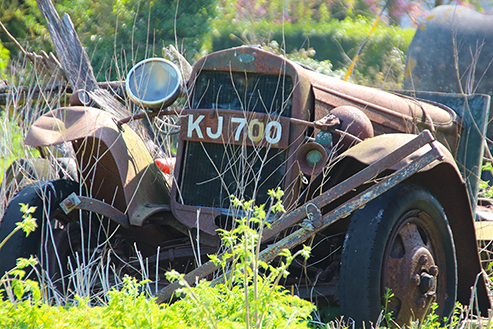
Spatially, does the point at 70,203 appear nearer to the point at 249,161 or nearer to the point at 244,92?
the point at 249,161

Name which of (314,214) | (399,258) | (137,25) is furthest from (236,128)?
(137,25)

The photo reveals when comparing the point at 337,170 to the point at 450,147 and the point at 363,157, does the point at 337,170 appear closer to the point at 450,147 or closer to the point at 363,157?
the point at 363,157

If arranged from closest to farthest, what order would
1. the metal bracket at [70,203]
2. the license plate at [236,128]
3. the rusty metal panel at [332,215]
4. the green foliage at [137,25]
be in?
1. the rusty metal panel at [332,215]
2. the metal bracket at [70,203]
3. the license plate at [236,128]
4. the green foliage at [137,25]

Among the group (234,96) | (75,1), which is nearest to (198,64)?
(234,96)

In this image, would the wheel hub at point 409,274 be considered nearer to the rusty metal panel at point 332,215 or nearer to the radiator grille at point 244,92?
the rusty metal panel at point 332,215

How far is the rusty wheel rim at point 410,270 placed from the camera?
8.55 ft

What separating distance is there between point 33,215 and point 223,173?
115cm

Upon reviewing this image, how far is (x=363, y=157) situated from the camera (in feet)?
8.83

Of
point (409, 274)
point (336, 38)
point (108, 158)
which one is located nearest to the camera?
point (409, 274)

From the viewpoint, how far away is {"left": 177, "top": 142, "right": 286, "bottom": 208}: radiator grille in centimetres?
309

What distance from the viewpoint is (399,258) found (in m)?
2.66

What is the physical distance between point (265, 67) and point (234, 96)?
265 millimetres

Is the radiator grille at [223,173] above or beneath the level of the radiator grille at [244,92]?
beneath

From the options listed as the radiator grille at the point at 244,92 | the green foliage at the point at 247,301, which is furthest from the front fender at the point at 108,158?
the green foliage at the point at 247,301
